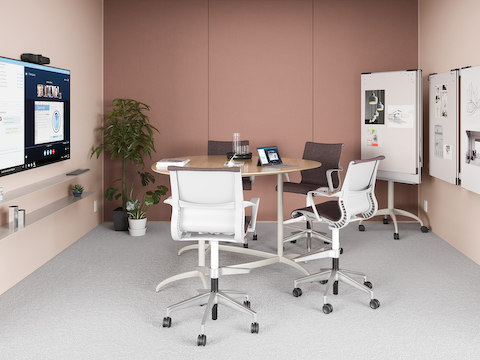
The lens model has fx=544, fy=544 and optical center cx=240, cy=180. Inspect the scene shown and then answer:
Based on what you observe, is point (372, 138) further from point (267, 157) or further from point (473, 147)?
point (267, 157)

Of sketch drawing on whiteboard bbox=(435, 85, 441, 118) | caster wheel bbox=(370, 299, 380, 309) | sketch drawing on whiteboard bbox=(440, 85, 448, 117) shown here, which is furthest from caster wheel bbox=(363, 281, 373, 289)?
sketch drawing on whiteboard bbox=(435, 85, 441, 118)

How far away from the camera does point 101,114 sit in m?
6.93

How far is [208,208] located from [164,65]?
3952mm

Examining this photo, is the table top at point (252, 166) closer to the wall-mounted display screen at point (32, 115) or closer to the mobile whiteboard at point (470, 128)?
the wall-mounted display screen at point (32, 115)

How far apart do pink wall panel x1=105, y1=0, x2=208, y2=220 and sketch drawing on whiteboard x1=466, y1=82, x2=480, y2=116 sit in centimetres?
329

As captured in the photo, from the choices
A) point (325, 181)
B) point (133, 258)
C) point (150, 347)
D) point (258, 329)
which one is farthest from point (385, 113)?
point (150, 347)

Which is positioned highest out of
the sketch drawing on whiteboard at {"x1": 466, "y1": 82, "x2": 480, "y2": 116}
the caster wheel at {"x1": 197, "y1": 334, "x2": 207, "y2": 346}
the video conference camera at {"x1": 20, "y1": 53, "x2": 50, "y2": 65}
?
the video conference camera at {"x1": 20, "y1": 53, "x2": 50, "y2": 65}

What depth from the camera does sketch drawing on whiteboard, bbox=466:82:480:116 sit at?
16.1ft

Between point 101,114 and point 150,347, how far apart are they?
4.27 meters

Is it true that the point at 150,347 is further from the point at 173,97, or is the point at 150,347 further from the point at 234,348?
the point at 173,97

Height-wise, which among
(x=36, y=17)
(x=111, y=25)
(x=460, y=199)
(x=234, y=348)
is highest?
(x=111, y=25)

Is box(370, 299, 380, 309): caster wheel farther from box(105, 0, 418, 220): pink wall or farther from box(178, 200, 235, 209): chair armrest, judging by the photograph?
box(105, 0, 418, 220): pink wall

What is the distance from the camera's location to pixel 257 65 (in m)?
7.07

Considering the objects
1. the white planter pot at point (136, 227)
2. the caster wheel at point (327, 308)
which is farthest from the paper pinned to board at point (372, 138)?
the caster wheel at point (327, 308)
